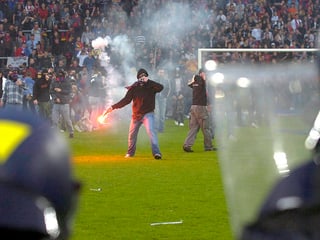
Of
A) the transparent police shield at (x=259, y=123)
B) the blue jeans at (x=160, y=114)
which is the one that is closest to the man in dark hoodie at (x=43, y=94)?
the blue jeans at (x=160, y=114)

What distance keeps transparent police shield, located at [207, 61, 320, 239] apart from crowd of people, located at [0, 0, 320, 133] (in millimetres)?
27434

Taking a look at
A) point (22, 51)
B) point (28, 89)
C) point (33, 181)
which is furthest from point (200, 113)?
point (33, 181)

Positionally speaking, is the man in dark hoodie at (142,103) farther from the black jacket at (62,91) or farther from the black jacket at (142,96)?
the black jacket at (62,91)

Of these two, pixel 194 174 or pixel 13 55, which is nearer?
pixel 194 174

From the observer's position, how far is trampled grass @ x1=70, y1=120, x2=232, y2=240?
1048cm

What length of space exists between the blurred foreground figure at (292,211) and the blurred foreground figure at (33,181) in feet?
0.95

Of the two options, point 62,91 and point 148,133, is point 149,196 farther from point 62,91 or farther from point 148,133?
point 62,91

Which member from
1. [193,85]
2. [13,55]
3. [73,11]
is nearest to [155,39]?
[73,11]

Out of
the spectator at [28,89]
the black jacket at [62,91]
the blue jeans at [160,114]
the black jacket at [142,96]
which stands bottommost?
the blue jeans at [160,114]

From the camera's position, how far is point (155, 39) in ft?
125

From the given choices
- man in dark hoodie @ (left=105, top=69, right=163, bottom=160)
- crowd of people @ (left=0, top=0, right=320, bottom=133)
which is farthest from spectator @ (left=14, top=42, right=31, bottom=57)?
man in dark hoodie @ (left=105, top=69, right=163, bottom=160)

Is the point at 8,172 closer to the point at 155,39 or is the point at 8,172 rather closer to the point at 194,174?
the point at 194,174

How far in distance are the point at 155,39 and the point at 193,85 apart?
17257 mm

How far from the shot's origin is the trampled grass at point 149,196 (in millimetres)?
10484
